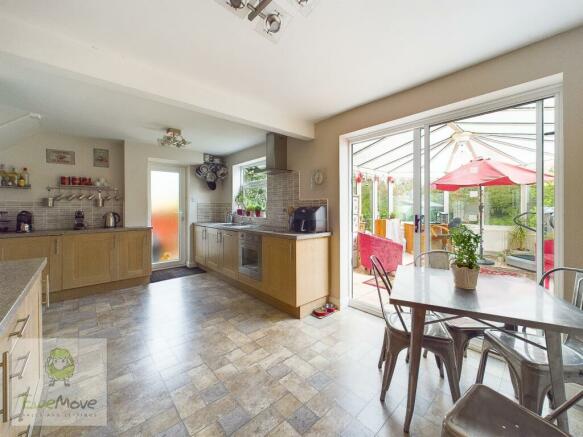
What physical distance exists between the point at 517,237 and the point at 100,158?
536cm

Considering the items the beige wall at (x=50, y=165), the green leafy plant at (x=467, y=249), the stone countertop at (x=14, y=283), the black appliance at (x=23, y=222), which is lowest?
the stone countertop at (x=14, y=283)

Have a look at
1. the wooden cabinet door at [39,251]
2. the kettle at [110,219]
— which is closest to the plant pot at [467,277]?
the wooden cabinet door at [39,251]

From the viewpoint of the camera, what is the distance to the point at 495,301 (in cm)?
119

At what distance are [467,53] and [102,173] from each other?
484cm

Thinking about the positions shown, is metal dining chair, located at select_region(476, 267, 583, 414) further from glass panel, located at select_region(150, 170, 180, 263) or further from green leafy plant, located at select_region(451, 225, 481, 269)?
glass panel, located at select_region(150, 170, 180, 263)

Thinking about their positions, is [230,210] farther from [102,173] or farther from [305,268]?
[305,268]

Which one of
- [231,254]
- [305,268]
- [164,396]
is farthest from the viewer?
[231,254]

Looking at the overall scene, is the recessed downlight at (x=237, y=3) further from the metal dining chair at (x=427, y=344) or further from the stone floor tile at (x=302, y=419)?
the stone floor tile at (x=302, y=419)

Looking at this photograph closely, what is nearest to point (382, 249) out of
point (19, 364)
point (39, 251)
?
point (19, 364)

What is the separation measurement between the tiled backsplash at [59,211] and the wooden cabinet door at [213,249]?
4.80 feet

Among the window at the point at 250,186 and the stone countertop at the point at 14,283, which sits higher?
the window at the point at 250,186

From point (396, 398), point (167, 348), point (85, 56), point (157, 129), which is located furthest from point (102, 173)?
point (396, 398)

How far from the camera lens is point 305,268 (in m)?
2.69
